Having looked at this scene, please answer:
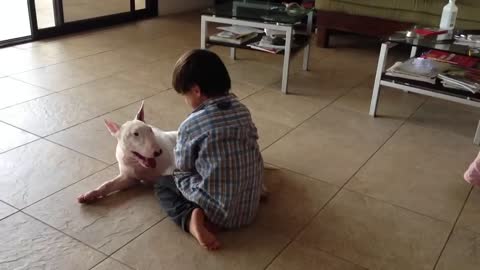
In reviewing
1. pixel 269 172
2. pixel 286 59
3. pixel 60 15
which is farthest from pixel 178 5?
pixel 269 172

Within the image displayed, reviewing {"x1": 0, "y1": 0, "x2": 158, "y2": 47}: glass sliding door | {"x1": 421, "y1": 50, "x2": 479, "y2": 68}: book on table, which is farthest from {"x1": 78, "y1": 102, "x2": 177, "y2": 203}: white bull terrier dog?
{"x1": 0, "y1": 0, "x2": 158, "y2": 47}: glass sliding door

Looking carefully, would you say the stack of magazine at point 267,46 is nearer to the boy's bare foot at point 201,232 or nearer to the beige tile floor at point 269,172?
the beige tile floor at point 269,172

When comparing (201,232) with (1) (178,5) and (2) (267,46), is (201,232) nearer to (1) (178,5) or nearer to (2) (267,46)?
(2) (267,46)

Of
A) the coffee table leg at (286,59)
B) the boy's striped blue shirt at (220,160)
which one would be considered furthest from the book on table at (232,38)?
the boy's striped blue shirt at (220,160)

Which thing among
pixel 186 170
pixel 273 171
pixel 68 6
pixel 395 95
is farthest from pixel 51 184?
pixel 68 6

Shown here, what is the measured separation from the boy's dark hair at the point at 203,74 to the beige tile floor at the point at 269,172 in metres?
0.50

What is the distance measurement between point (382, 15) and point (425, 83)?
1.26 m

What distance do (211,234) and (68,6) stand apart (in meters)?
3.11

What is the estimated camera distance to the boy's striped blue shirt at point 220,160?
163 cm

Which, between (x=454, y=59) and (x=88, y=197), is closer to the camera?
(x=88, y=197)

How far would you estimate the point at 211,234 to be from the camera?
1677mm

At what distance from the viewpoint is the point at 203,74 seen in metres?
1.64

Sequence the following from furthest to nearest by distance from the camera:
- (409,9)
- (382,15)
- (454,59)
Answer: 1. (382,15)
2. (409,9)
3. (454,59)

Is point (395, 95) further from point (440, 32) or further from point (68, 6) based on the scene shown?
point (68, 6)
